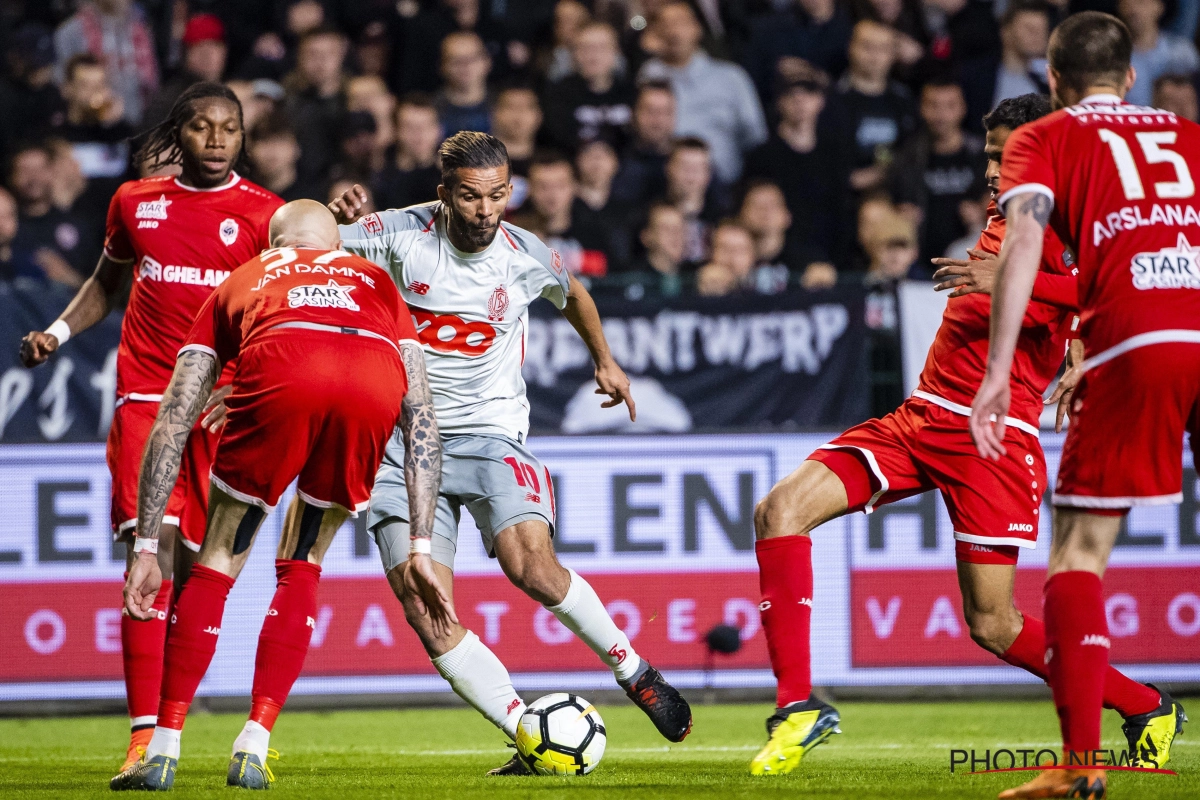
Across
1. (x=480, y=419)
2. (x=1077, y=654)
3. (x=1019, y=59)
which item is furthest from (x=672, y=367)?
(x=1077, y=654)

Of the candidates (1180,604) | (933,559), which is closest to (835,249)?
(933,559)

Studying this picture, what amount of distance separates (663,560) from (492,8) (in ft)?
19.0

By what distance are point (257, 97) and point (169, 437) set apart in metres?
6.56

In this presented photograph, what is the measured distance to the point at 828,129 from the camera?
1088 cm

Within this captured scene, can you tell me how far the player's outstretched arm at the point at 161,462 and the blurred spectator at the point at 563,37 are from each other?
722 cm

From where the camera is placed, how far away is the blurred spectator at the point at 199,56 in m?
11.1

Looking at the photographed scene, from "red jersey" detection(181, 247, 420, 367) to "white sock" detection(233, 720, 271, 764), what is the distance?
1221 mm

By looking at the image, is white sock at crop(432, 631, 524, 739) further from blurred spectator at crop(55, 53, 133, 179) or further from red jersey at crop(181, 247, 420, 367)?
blurred spectator at crop(55, 53, 133, 179)

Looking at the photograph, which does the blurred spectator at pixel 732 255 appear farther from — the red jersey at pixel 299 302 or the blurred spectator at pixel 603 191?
the red jersey at pixel 299 302

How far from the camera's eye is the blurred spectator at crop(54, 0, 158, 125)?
38.3ft

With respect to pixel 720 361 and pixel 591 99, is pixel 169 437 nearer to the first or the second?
pixel 720 361

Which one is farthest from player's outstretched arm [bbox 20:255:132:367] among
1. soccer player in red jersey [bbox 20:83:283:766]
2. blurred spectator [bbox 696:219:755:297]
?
blurred spectator [bbox 696:219:755:297]

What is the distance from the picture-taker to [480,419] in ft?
18.7

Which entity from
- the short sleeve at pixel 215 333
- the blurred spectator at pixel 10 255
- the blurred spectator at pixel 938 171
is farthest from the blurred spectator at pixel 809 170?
the short sleeve at pixel 215 333
